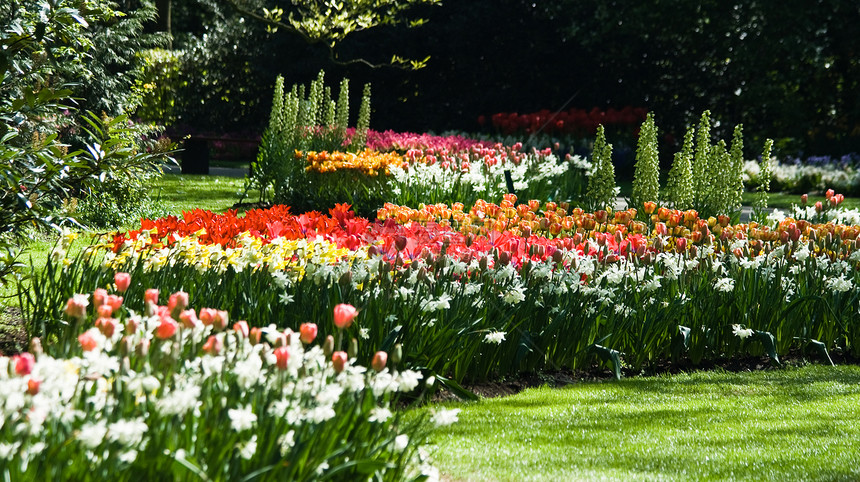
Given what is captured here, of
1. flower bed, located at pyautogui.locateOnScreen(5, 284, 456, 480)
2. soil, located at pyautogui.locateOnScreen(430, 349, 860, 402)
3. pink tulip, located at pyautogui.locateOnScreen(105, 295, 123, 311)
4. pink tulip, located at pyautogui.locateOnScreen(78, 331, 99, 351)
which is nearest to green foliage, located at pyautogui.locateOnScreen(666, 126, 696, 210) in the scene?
soil, located at pyautogui.locateOnScreen(430, 349, 860, 402)

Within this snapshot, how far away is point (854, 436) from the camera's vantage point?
405 cm

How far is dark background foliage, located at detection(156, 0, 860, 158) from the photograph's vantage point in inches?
771

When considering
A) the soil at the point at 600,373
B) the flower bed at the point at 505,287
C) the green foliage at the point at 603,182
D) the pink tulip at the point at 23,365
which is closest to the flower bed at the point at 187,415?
the pink tulip at the point at 23,365

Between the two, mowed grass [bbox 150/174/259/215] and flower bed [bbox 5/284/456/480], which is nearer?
flower bed [bbox 5/284/456/480]

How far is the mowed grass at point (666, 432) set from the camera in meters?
3.48

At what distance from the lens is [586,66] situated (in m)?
22.8

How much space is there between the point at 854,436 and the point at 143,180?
8.41 metres

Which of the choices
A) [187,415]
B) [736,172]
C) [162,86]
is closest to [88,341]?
[187,415]

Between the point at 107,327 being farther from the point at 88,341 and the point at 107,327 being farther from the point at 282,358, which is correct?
the point at 282,358

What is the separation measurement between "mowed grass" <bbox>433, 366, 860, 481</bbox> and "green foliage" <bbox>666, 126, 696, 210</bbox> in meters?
3.66

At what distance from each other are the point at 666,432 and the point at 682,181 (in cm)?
498

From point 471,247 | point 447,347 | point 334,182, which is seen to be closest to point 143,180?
point 334,182

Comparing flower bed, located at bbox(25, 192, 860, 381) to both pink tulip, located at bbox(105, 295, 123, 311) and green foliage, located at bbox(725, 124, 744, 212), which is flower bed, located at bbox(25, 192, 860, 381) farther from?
green foliage, located at bbox(725, 124, 744, 212)

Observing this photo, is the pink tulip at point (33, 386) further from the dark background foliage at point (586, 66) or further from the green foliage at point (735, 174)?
the dark background foliage at point (586, 66)
